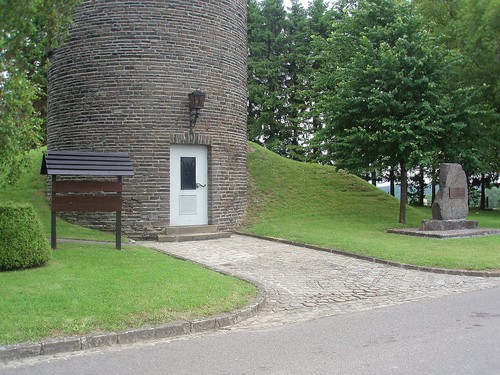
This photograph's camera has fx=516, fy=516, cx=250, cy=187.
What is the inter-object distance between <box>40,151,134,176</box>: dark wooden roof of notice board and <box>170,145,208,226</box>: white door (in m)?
3.30

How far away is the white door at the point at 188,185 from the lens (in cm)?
1516

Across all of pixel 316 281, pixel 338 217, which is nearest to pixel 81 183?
pixel 316 281

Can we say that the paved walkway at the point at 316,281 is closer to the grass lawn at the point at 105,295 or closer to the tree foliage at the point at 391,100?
the grass lawn at the point at 105,295

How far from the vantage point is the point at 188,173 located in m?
15.4

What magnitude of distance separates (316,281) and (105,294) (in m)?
3.80

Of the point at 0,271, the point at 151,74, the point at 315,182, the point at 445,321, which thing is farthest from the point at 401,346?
the point at 315,182

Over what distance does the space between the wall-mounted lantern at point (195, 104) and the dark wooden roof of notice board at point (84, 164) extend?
352 cm

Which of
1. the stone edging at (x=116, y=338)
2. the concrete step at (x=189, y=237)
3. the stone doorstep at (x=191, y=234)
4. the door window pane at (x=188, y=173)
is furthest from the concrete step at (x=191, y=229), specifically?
the stone edging at (x=116, y=338)

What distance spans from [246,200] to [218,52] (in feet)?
16.5

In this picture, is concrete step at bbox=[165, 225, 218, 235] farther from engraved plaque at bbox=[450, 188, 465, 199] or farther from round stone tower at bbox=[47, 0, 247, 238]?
engraved plaque at bbox=[450, 188, 465, 199]

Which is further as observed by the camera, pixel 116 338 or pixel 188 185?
pixel 188 185

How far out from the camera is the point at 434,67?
17.2m

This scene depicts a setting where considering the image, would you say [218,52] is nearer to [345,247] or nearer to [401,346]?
[345,247]

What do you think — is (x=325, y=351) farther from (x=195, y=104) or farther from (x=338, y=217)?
(x=338, y=217)
